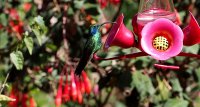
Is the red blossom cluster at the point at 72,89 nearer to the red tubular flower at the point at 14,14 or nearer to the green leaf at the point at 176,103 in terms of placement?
the green leaf at the point at 176,103

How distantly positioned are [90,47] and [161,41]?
33cm

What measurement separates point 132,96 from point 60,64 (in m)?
0.63

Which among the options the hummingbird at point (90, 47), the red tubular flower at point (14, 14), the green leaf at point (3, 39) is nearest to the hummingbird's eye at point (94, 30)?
the hummingbird at point (90, 47)

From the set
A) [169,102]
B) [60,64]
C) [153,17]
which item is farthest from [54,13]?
[153,17]

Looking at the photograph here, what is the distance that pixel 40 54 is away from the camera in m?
4.09

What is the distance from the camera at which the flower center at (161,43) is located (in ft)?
8.11

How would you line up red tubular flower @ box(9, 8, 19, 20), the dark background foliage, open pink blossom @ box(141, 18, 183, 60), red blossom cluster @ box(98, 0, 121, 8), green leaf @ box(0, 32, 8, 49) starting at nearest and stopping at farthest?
open pink blossom @ box(141, 18, 183, 60), the dark background foliage, green leaf @ box(0, 32, 8, 49), red blossom cluster @ box(98, 0, 121, 8), red tubular flower @ box(9, 8, 19, 20)

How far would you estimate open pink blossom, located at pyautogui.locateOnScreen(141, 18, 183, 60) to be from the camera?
2377 millimetres

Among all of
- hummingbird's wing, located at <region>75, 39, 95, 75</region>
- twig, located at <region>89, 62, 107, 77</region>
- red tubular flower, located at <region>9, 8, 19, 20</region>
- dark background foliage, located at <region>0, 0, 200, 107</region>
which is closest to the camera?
hummingbird's wing, located at <region>75, 39, 95, 75</region>

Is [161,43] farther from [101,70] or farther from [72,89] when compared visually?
[101,70]

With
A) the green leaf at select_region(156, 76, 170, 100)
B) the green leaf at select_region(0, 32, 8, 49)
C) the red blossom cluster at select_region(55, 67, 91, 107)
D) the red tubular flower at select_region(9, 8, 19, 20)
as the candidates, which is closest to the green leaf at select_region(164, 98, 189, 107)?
the green leaf at select_region(156, 76, 170, 100)

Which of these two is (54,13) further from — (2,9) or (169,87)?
(169,87)

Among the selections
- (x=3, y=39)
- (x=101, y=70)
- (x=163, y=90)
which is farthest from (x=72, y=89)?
(x=3, y=39)

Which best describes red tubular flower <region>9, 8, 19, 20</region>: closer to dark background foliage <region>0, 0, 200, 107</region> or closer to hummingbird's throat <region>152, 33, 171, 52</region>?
dark background foliage <region>0, 0, 200, 107</region>
